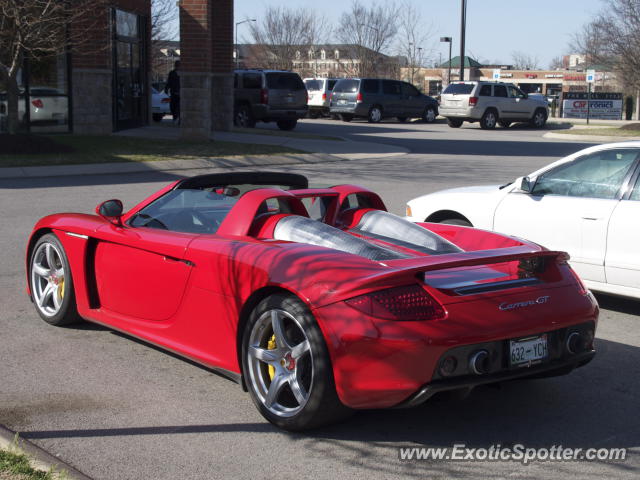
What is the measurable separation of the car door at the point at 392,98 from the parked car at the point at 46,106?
1949cm

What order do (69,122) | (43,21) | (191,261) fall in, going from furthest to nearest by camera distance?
→ (69,122) → (43,21) → (191,261)

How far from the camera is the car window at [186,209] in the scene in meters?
5.55

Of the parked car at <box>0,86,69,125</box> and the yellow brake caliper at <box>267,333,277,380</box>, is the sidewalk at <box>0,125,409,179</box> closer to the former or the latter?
the parked car at <box>0,86,69,125</box>

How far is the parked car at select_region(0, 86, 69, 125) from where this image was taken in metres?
23.5

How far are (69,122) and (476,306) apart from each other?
2205 centimetres

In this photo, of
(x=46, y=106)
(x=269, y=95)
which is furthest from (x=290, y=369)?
(x=269, y=95)

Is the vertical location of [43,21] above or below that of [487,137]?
above

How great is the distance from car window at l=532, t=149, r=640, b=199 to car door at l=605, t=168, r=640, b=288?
199 mm

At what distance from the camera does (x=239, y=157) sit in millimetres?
20062

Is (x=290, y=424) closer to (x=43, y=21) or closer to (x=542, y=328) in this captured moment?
(x=542, y=328)

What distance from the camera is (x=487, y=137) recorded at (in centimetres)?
3266

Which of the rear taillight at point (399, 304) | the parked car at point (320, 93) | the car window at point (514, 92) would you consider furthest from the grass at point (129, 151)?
the parked car at point (320, 93)

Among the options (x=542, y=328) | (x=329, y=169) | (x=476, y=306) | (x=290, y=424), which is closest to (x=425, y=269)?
(x=476, y=306)

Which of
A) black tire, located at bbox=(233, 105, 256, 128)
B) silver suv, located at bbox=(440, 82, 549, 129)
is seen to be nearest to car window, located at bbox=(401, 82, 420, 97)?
silver suv, located at bbox=(440, 82, 549, 129)
